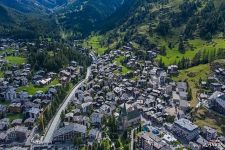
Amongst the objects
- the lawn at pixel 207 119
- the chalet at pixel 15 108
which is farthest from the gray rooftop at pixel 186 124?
the chalet at pixel 15 108

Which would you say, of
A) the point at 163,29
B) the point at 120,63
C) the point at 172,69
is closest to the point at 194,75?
the point at 172,69

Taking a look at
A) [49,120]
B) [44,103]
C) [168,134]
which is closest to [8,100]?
[44,103]

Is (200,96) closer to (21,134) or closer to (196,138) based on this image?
(196,138)

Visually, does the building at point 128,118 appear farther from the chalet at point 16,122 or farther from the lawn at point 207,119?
the chalet at point 16,122

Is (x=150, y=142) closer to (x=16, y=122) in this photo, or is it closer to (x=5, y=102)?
(x=16, y=122)

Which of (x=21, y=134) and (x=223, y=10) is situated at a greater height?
(x=223, y=10)
